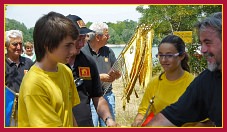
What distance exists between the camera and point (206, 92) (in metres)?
1.91

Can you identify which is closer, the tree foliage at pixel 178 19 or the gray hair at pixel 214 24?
the gray hair at pixel 214 24

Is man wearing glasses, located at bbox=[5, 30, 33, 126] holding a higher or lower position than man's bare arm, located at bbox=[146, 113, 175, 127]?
higher

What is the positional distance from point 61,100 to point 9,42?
7.40 feet

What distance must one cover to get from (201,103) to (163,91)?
27.0 inches

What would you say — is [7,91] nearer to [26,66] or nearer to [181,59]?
[26,66]

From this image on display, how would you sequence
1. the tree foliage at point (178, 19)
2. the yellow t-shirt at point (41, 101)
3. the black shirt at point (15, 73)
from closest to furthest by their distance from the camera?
1. the yellow t-shirt at point (41, 101)
2. the black shirt at point (15, 73)
3. the tree foliage at point (178, 19)

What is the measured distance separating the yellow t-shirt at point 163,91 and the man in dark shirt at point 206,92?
1.66 ft

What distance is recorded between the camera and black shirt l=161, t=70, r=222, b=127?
1.89m

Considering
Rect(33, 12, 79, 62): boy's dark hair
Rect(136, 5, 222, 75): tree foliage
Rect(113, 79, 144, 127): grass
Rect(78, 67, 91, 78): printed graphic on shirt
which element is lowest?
Rect(113, 79, 144, 127): grass

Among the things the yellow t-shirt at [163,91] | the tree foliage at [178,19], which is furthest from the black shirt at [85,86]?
the tree foliage at [178,19]

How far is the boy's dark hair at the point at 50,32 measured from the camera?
72.1 inches

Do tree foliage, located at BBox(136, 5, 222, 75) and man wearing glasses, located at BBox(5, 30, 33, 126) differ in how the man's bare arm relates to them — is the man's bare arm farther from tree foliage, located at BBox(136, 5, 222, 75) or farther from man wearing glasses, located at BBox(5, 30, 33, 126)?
tree foliage, located at BBox(136, 5, 222, 75)

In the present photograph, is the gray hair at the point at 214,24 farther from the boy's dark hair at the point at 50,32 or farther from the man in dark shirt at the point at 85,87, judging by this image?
the man in dark shirt at the point at 85,87

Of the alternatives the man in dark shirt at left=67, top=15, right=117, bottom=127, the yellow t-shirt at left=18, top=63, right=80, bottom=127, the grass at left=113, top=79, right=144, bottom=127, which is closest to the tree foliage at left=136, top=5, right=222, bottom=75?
the grass at left=113, top=79, right=144, bottom=127
